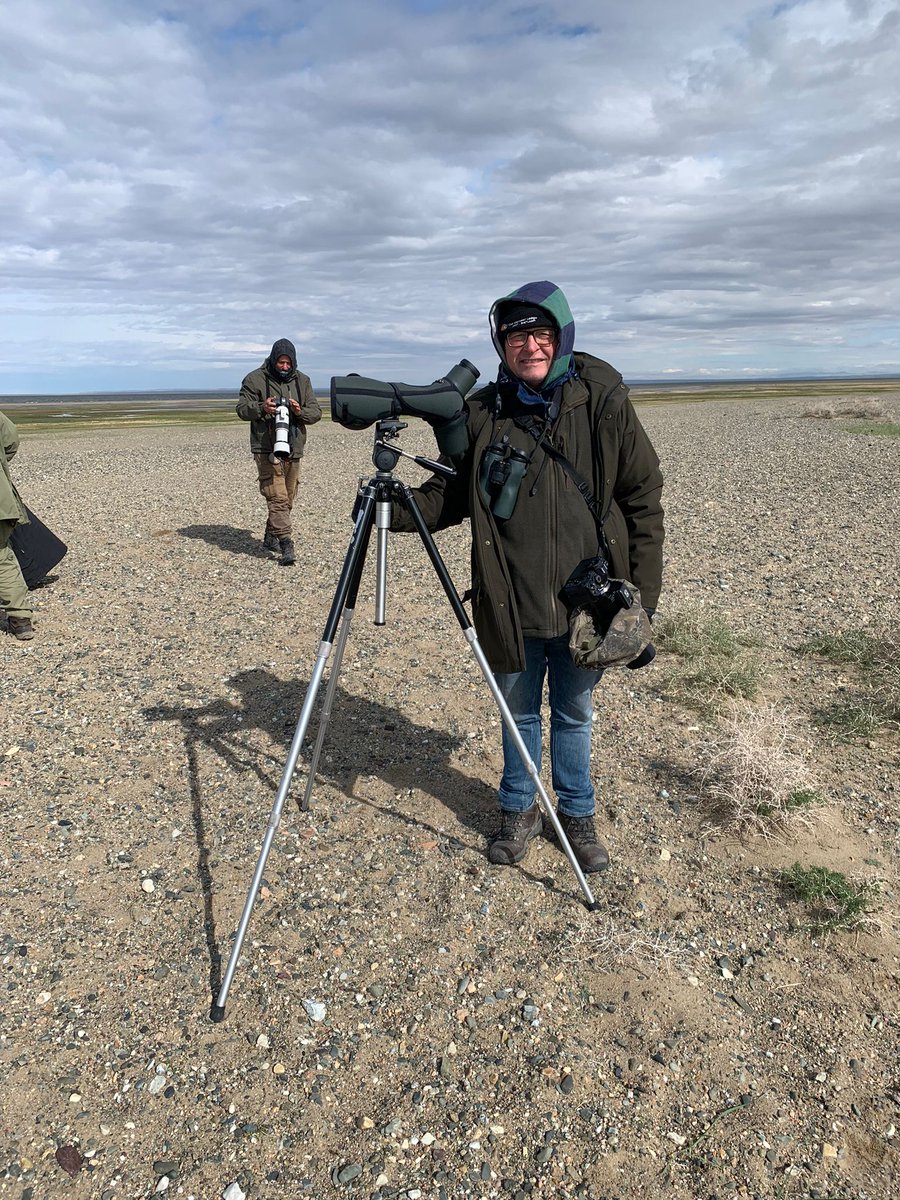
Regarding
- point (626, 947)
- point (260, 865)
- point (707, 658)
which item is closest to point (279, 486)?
point (707, 658)

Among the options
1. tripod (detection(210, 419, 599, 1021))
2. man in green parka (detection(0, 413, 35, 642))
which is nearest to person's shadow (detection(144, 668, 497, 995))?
tripod (detection(210, 419, 599, 1021))

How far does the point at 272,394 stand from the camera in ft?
31.9

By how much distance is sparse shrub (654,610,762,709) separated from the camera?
6.23m

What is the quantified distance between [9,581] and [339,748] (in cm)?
428

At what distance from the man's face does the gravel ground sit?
268 centimetres

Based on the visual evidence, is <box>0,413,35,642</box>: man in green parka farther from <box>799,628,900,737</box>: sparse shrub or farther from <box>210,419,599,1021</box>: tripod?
<box>799,628,900,737</box>: sparse shrub

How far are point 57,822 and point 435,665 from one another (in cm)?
338

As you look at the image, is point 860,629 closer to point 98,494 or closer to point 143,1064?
point 143,1064

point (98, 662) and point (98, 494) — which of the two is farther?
point (98, 494)

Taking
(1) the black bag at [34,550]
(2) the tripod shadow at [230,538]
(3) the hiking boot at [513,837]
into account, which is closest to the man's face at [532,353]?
(3) the hiking boot at [513,837]

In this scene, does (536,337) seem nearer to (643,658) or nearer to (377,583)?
(377,583)

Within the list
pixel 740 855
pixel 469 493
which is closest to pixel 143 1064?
pixel 469 493

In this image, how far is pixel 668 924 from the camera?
3844mm

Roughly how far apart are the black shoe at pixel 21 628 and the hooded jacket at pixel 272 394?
348 centimetres
